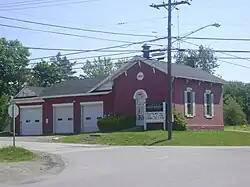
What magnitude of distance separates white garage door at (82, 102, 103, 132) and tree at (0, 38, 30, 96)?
74.0 feet

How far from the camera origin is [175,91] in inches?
1697

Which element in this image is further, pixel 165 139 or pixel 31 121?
pixel 31 121

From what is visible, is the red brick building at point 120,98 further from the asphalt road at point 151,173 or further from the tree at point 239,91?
the tree at point 239,91

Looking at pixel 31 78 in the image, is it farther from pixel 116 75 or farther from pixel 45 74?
pixel 116 75

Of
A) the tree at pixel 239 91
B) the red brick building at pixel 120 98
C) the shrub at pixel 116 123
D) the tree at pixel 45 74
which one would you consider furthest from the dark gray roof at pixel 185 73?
the tree at pixel 45 74

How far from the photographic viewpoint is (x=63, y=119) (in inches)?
1986

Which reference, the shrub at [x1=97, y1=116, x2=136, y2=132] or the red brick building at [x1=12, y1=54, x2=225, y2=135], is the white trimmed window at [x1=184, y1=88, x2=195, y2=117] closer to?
the red brick building at [x1=12, y1=54, x2=225, y2=135]

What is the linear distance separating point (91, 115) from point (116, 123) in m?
5.36

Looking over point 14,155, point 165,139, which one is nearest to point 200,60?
point 165,139

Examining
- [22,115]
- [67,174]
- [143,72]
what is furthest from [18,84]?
[67,174]

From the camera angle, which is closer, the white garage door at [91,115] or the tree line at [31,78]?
the white garage door at [91,115]

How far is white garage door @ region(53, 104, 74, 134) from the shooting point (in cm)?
4991

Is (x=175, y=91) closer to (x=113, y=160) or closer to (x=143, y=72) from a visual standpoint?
(x=143, y=72)

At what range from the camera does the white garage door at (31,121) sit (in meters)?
52.3
